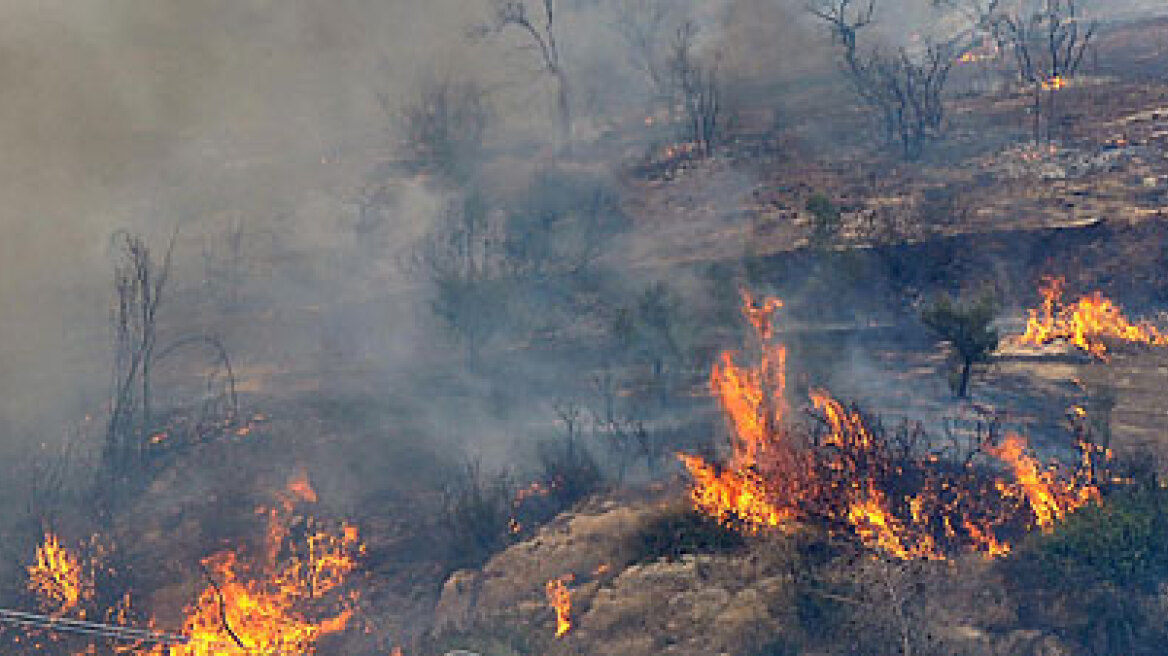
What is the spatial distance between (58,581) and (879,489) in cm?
1483

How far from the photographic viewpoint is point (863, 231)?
24.5m

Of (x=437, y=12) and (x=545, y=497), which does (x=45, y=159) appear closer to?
(x=437, y=12)

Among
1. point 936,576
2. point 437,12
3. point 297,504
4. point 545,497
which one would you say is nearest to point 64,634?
point 297,504

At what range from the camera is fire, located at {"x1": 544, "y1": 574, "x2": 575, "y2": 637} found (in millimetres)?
12297

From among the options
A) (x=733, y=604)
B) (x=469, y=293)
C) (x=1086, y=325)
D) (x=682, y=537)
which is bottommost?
(x=733, y=604)

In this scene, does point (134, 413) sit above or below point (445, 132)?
below

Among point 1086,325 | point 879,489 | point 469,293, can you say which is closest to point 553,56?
point 469,293

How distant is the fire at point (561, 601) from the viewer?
12297 mm

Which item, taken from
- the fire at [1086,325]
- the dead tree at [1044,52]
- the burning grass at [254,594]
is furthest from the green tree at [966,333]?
the dead tree at [1044,52]

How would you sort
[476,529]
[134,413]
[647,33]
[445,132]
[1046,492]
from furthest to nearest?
1. [647,33]
2. [445,132]
3. [134,413]
4. [476,529]
5. [1046,492]

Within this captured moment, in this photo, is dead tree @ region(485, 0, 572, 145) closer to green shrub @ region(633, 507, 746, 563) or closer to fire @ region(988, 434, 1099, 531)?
green shrub @ region(633, 507, 746, 563)

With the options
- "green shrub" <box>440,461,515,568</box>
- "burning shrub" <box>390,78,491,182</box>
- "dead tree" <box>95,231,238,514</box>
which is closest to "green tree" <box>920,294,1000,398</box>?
"green shrub" <box>440,461,515,568</box>

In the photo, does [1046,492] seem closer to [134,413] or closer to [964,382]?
[964,382]

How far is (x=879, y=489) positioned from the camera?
503 inches
